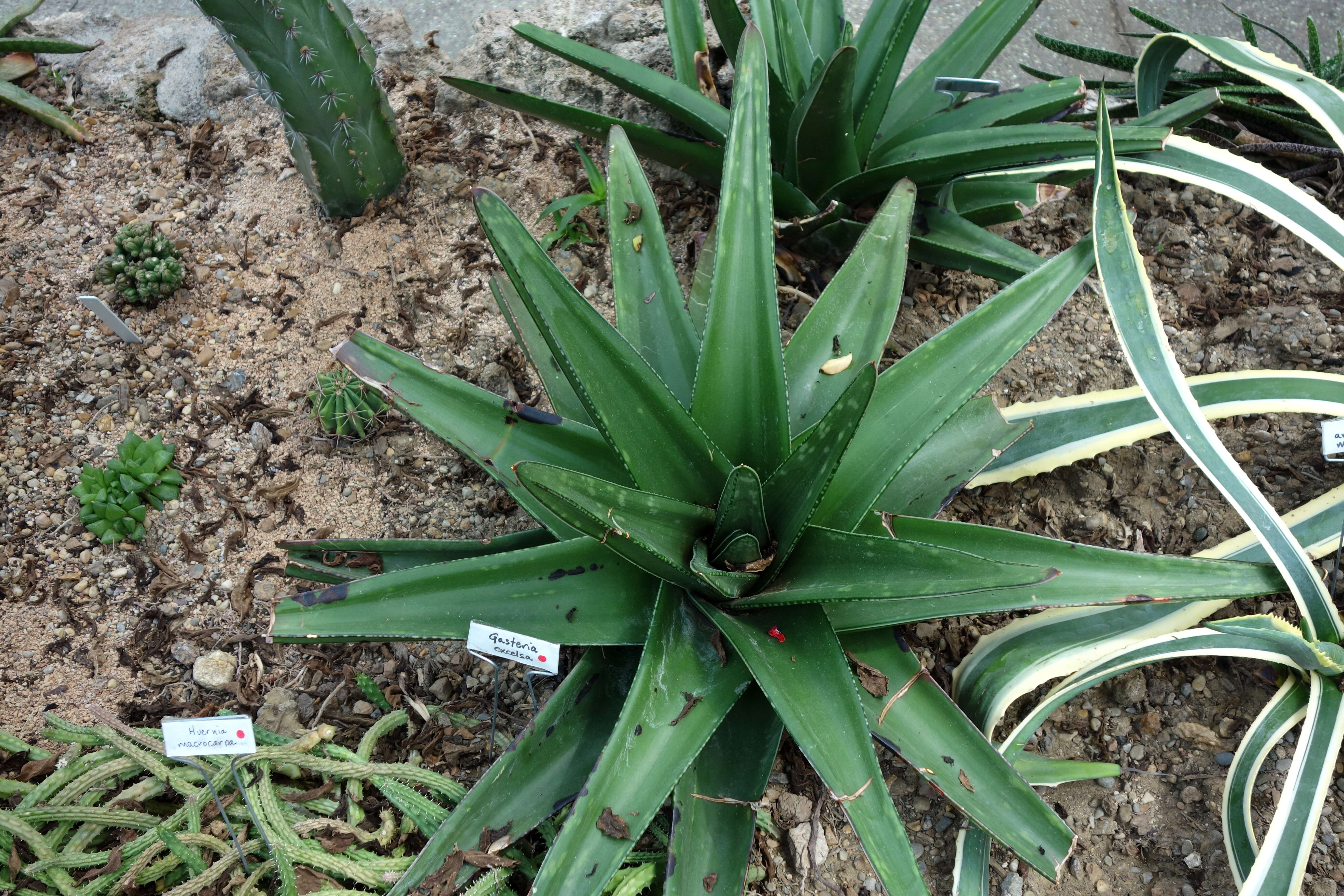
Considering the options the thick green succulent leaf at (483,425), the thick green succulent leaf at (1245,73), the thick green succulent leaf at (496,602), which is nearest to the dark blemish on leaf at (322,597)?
the thick green succulent leaf at (496,602)

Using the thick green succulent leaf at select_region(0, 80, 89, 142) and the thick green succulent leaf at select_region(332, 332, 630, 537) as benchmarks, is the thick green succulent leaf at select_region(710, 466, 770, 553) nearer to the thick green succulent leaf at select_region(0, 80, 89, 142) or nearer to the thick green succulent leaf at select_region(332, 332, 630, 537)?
the thick green succulent leaf at select_region(332, 332, 630, 537)

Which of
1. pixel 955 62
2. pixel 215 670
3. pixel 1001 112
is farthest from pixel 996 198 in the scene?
pixel 215 670

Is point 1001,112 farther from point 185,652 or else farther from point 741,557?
point 185,652

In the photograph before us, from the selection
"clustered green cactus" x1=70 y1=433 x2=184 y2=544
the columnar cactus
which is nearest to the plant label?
the columnar cactus

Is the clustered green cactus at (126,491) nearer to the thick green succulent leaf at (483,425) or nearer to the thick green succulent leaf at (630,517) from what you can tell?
the thick green succulent leaf at (483,425)

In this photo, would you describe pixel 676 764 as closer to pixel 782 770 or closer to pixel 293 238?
pixel 782 770

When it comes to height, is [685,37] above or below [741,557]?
above
